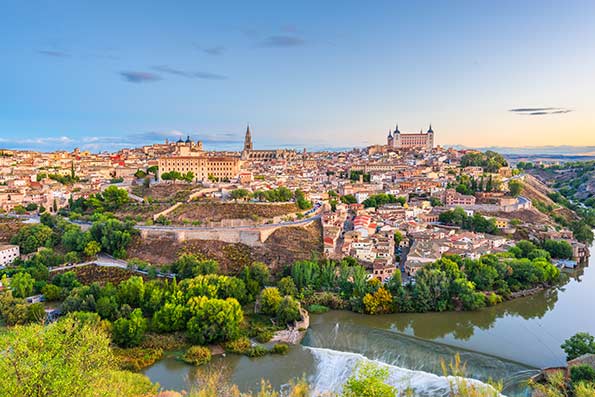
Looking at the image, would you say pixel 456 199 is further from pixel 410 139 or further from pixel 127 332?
pixel 410 139

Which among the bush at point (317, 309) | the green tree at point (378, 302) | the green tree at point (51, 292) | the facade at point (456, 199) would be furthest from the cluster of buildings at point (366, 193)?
the green tree at point (51, 292)

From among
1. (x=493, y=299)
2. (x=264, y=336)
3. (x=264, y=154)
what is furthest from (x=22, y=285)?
(x=264, y=154)

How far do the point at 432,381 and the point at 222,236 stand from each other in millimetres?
13071

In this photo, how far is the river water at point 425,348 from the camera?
1146 cm

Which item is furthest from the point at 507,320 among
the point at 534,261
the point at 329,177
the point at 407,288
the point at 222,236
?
the point at 329,177

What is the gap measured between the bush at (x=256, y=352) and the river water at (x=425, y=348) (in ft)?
0.54

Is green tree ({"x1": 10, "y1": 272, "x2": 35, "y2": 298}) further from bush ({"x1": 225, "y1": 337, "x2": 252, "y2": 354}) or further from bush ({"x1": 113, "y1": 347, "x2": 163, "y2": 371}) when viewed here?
bush ({"x1": 225, "y1": 337, "x2": 252, "y2": 354})

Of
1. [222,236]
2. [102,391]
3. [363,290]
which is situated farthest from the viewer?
[222,236]

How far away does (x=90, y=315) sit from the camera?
522 inches

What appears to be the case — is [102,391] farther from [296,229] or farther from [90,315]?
[296,229]

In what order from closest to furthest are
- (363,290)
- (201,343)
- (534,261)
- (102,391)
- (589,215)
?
(102,391) → (201,343) → (363,290) → (534,261) → (589,215)

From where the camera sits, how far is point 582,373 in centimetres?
987

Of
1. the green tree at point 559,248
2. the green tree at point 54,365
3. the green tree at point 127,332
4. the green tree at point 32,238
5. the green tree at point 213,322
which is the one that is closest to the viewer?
the green tree at point 54,365

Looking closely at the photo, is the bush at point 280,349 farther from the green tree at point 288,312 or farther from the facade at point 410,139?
the facade at point 410,139
